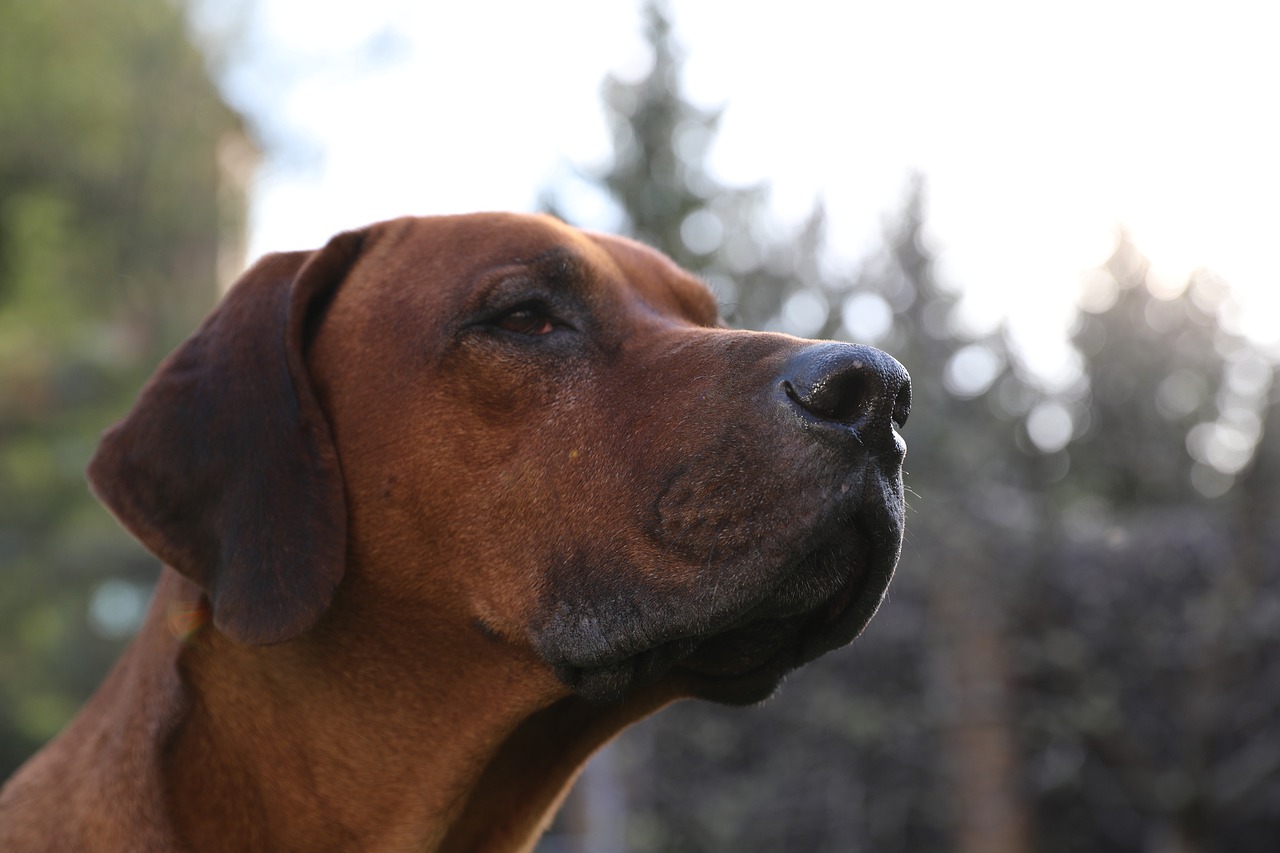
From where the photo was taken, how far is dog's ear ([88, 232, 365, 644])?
7.77 feet

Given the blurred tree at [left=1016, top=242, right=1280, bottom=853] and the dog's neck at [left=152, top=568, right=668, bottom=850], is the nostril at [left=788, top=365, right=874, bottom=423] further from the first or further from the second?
the blurred tree at [left=1016, top=242, right=1280, bottom=853]

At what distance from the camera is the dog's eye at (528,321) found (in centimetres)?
261

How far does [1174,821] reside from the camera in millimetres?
6996

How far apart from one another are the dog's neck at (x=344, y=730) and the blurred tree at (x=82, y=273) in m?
11.1

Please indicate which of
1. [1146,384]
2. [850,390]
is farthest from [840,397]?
[1146,384]

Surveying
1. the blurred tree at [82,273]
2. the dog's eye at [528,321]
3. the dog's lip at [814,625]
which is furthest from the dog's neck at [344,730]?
the blurred tree at [82,273]

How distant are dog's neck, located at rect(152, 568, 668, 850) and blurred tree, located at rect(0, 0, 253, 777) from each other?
438 inches

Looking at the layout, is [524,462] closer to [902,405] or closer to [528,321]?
[528,321]

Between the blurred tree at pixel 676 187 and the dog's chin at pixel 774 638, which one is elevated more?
the dog's chin at pixel 774 638

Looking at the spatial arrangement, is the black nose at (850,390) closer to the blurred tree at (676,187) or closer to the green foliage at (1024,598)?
the green foliage at (1024,598)

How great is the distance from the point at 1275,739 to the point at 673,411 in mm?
7313

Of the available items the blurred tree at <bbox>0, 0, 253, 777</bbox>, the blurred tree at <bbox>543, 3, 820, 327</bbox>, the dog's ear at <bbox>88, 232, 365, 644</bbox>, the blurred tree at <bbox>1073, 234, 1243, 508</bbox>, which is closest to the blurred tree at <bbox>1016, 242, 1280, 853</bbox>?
the blurred tree at <bbox>1073, 234, 1243, 508</bbox>

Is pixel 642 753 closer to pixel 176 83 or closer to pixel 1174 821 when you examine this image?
pixel 1174 821

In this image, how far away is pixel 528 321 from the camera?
263cm
